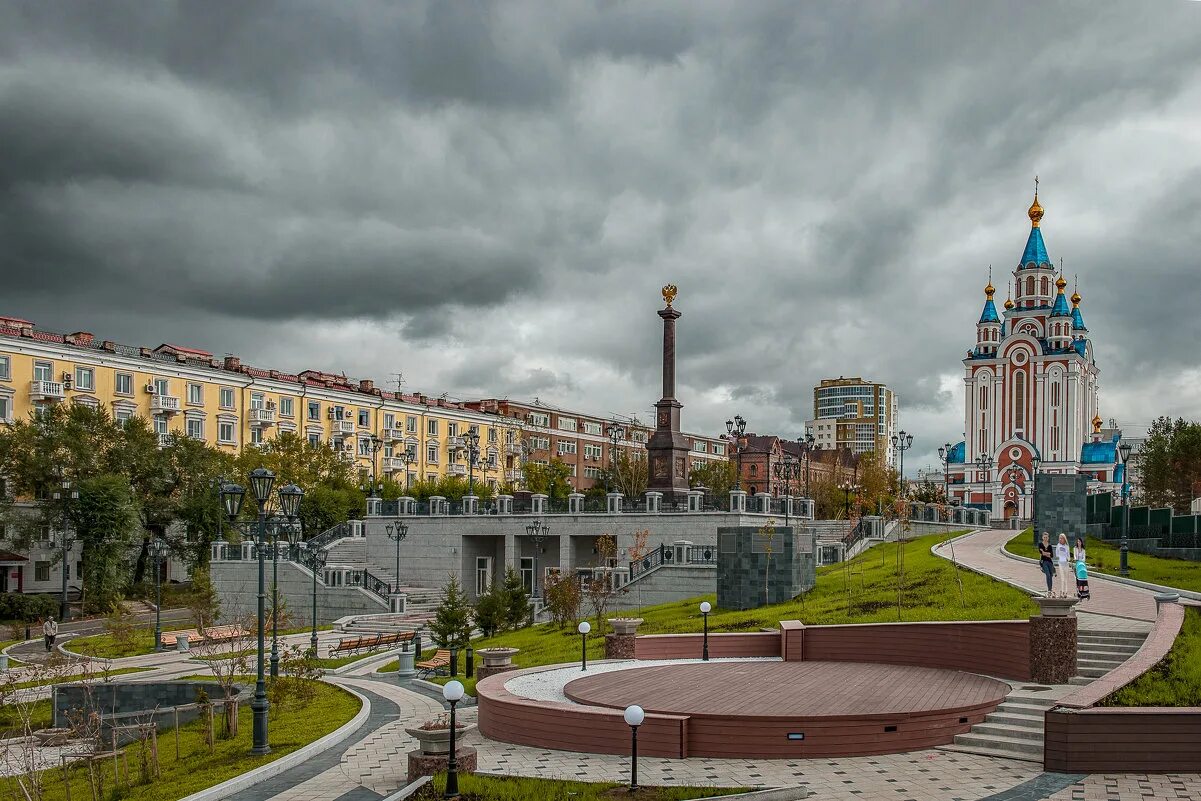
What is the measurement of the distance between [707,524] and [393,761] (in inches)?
1172

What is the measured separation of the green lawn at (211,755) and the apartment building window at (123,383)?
139 feet

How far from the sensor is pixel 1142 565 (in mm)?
30734

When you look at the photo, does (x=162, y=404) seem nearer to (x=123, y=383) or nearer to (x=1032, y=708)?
(x=123, y=383)

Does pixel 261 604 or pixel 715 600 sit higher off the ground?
pixel 261 604

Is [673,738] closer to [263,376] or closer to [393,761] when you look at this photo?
[393,761]

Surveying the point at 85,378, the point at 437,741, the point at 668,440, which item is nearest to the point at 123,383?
the point at 85,378

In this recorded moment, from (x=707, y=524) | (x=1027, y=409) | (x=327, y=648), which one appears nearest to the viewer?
(x=327, y=648)

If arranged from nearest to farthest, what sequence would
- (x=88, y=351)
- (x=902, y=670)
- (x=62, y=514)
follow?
(x=902, y=670) → (x=62, y=514) → (x=88, y=351)

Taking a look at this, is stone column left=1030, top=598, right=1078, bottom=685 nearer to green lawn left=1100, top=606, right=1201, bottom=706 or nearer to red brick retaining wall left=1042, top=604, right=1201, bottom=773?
green lawn left=1100, top=606, right=1201, bottom=706

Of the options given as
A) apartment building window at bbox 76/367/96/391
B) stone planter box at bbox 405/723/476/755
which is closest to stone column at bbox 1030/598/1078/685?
stone planter box at bbox 405/723/476/755

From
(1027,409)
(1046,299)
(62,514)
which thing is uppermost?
(1046,299)

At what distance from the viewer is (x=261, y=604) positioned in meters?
16.9

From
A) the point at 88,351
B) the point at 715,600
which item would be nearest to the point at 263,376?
the point at 88,351

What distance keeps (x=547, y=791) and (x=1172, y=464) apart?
56555mm
